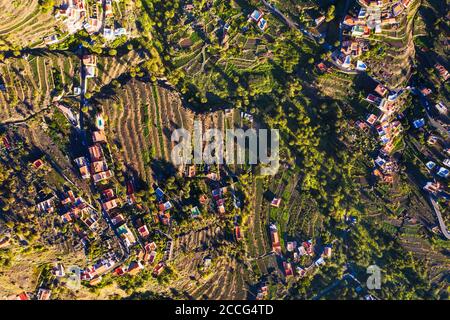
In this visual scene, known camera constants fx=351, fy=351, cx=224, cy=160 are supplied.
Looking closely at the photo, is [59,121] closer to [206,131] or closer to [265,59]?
[206,131]

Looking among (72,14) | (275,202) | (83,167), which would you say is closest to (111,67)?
(72,14)

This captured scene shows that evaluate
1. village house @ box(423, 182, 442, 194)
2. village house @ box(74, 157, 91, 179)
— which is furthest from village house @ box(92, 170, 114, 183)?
village house @ box(423, 182, 442, 194)

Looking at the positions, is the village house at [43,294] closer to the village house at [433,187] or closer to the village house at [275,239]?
the village house at [275,239]

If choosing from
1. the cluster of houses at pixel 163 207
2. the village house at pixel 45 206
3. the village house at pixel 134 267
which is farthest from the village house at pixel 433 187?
the village house at pixel 45 206

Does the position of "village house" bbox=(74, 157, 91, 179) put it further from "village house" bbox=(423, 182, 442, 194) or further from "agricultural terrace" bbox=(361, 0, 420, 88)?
"village house" bbox=(423, 182, 442, 194)
